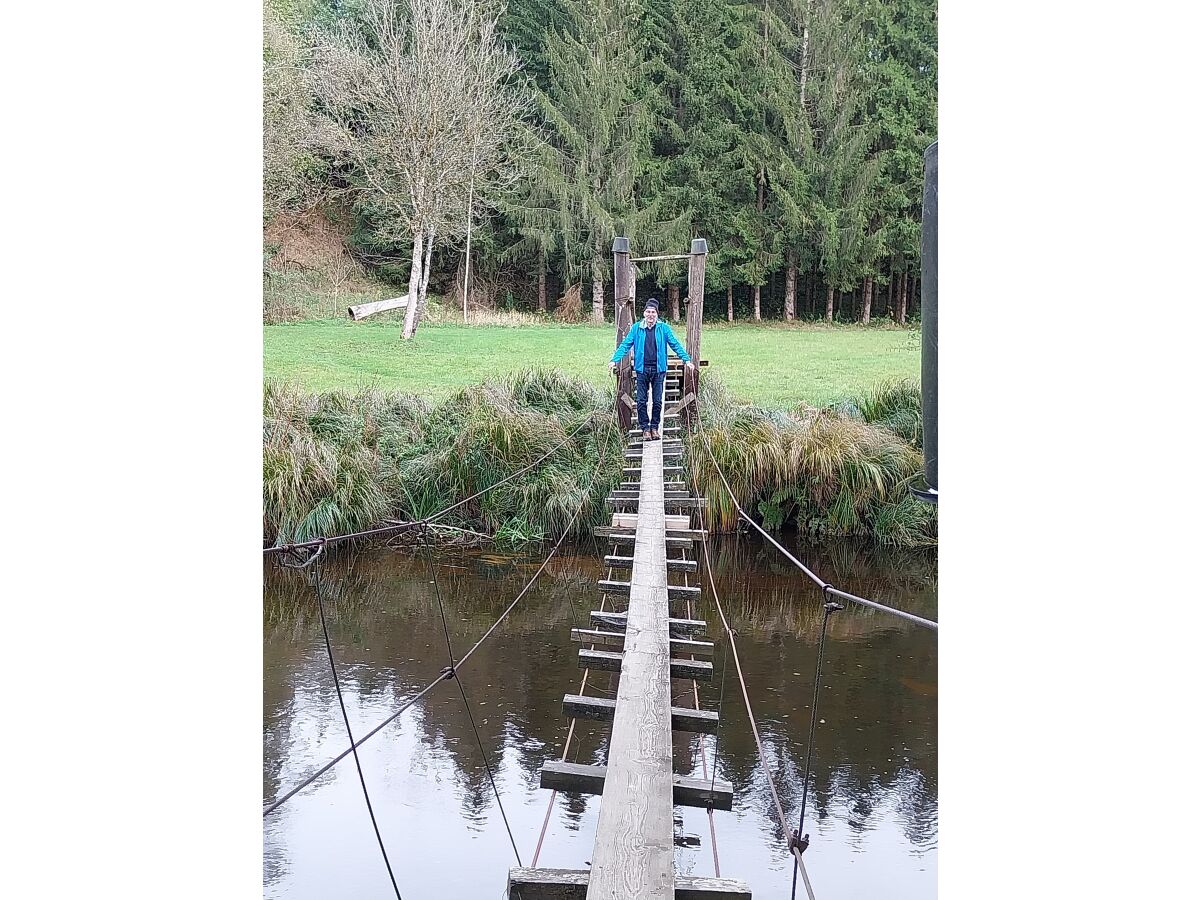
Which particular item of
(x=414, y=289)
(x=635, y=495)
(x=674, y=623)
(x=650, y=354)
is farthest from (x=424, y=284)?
(x=674, y=623)

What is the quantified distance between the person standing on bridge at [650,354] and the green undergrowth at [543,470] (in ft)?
5.48

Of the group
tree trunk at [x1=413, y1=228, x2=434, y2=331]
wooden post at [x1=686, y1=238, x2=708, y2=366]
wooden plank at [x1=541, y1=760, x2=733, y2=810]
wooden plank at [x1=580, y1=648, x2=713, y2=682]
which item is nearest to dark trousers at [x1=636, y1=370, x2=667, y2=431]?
wooden post at [x1=686, y1=238, x2=708, y2=366]

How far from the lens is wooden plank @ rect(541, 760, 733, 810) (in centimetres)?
188

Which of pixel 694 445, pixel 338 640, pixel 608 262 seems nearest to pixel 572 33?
pixel 608 262

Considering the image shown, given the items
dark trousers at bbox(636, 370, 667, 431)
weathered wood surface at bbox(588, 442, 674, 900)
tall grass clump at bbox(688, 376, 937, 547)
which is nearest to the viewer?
weathered wood surface at bbox(588, 442, 674, 900)

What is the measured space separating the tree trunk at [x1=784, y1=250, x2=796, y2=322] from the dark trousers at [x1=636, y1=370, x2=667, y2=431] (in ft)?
32.3

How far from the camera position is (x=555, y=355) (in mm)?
11555

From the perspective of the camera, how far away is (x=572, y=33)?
14219 millimetres

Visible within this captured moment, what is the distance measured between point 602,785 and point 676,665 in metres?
0.58

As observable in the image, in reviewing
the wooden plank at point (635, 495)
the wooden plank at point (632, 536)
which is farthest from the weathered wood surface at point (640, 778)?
the wooden plank at point (635, 495)

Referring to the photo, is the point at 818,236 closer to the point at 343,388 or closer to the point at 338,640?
the point at 343,388

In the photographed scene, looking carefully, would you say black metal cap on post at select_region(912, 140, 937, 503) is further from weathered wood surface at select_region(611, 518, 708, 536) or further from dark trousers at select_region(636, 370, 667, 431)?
dark trousers at select_region(636, 370, 667, 431)

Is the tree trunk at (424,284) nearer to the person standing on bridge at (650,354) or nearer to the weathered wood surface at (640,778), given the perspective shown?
the person standing on bridge at (650,354)

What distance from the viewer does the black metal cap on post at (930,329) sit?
109 cm
